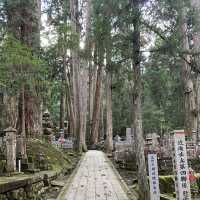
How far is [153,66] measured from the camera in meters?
10.4

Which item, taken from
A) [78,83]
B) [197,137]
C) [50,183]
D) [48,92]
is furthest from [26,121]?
[78,83]

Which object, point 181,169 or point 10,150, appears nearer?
point 181,169

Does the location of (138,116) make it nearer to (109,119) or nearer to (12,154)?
(12,154)

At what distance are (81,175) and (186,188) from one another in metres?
8.61

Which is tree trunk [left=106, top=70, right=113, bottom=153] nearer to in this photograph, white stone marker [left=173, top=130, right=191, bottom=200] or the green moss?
the green moss

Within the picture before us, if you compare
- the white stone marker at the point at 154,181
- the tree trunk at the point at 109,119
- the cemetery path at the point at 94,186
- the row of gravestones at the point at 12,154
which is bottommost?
the cemetery path at the point at 94,186

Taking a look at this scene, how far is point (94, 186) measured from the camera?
12.4 m

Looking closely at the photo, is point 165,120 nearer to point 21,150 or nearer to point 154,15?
point 21,150

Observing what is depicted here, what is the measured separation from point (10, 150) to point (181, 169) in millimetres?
5841

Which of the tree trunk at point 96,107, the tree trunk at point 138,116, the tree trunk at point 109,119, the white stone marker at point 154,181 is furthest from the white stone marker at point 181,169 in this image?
the tree trunk at point 96,107

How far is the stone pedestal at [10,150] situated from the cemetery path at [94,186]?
163 cm

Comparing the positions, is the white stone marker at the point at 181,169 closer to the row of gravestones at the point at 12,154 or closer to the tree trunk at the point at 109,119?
the row of gravestones at the point at 12,154

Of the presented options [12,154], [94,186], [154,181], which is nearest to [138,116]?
[154,181]

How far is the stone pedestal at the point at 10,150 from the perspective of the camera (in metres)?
11.2
